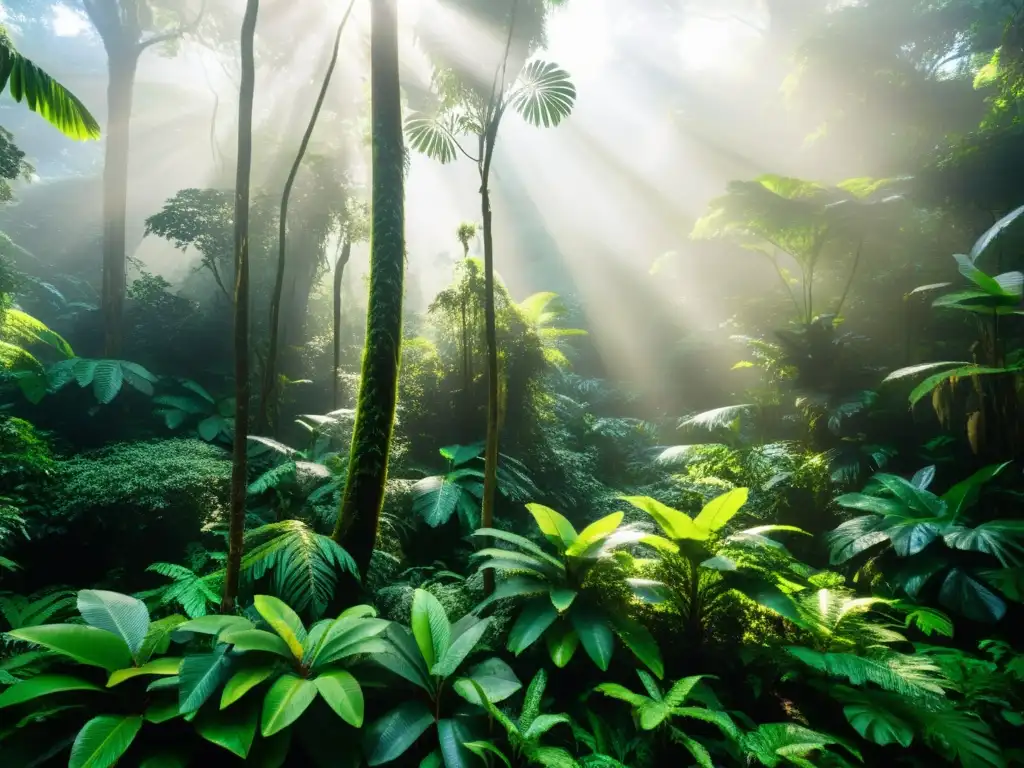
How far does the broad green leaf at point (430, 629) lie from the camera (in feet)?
7.57

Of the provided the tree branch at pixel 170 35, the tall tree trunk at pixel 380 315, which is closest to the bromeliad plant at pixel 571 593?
the tall tree trunk at pixel 380 315

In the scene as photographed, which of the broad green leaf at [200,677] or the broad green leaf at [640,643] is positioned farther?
the broad green leaf at [640,643]

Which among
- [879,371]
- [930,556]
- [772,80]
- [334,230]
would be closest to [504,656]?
[930,556]

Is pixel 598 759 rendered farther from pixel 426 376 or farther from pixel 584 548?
pixel 426 376

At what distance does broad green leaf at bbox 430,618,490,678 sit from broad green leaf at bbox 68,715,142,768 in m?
1.12

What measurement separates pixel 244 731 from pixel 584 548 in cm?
173

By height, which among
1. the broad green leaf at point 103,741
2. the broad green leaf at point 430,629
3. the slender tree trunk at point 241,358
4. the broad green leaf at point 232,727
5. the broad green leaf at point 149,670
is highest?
the slender tree trunk at point 241,358

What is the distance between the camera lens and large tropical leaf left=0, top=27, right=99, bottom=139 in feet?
11.2

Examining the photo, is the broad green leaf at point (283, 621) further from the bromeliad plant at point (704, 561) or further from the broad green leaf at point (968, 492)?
the broad green leaf at point (968, 492)

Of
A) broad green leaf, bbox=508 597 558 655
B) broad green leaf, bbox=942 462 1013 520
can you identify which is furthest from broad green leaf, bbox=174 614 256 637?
broad green leaf, bbox=942 462 1013 520

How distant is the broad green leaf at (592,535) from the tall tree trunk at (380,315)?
4.40 ft

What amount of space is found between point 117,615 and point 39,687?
47cm

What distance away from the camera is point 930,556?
3264 millimetres

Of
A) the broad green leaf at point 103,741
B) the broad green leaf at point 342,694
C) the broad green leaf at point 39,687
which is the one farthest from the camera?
the broad green leaf at point 342,694
